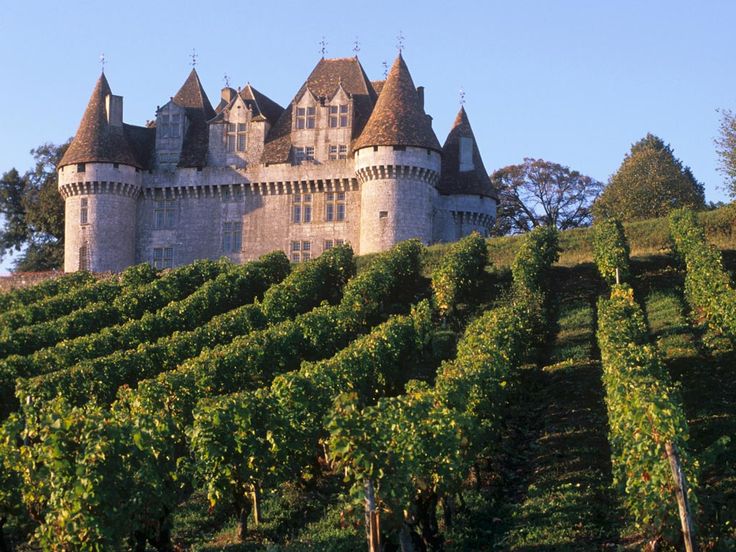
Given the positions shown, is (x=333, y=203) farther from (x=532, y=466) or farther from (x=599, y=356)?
(x=532, y=466)

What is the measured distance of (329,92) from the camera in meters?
62.2

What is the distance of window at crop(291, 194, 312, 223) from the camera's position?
6053 centimetres

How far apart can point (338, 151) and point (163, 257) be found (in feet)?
32.2

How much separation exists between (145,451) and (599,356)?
1650 cm

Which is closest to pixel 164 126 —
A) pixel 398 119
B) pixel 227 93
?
pixel 227 93

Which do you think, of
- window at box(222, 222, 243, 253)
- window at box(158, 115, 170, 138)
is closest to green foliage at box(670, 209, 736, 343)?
window at box(222, 222, 243, 253)

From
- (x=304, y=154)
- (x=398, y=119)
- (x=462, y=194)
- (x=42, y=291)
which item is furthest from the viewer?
(x=304, y=154)

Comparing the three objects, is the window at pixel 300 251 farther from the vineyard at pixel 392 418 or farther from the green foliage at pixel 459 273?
the vineyard at pixel 392 418

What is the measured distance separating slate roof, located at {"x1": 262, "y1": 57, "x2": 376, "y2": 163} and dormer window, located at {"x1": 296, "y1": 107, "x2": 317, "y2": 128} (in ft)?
2.03

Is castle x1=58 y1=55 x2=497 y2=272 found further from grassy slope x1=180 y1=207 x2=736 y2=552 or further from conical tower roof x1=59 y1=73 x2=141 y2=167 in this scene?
grassy slope x1=180 y1=207 x2=736 y2=552

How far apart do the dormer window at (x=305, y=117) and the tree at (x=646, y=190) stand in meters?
17.1

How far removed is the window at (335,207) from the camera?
6000cm

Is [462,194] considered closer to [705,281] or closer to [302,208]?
[302,208]

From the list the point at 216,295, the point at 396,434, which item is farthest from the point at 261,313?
the point at 396,434
